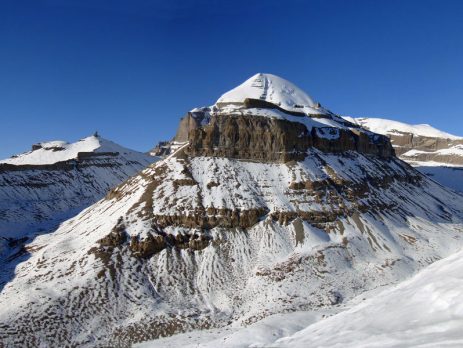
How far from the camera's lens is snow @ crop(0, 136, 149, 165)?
4882 inches

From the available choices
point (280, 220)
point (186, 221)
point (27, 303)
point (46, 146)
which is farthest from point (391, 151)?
point (46, 146)

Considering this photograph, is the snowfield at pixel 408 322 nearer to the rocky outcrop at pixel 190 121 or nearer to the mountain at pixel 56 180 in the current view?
the mountain at pixel 56 180

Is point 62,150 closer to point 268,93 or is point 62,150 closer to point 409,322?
point 268,93

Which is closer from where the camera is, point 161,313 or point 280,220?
point 161,313

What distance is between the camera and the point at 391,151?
90438 millimetres

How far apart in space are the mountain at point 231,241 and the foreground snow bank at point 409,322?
27.3 meters

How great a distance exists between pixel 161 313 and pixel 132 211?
1718cm

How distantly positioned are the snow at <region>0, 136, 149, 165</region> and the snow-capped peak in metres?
42.1

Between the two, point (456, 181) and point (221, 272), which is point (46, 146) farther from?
point (456, 181)

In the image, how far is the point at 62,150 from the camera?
132 metres

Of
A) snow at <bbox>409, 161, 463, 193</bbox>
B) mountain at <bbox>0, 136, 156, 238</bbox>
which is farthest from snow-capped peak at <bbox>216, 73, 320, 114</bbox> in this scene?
snow at <bbox>409, 161, 463, 193</bbox>

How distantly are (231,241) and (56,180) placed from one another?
7343 centimetres

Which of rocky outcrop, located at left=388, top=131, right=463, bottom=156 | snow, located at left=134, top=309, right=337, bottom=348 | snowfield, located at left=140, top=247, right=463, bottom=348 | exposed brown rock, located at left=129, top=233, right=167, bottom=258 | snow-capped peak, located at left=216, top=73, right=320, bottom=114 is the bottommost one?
snow, located at left=134, top=309, right=337, bottom=348

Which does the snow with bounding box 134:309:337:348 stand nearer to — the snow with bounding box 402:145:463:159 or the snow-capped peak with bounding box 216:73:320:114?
the snow-capped peak with bounding box 216:73:320:114
